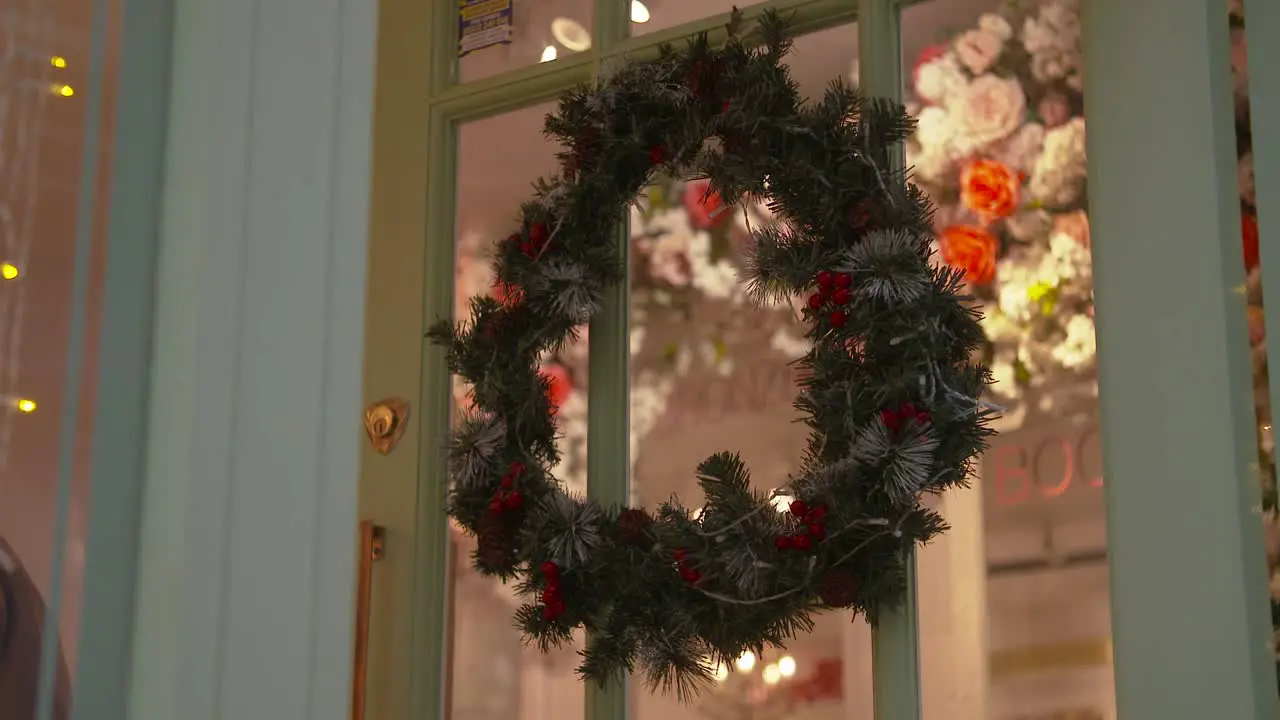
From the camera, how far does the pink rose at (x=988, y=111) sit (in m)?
2.05

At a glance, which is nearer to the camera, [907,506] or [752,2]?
[907,506]

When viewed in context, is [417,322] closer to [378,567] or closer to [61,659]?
[378,567]

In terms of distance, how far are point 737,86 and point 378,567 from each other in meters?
1.10

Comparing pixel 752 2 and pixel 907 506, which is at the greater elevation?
pixel 752 2

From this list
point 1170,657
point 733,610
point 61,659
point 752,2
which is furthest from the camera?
point 752,2

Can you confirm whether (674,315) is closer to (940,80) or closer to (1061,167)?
(940,80)

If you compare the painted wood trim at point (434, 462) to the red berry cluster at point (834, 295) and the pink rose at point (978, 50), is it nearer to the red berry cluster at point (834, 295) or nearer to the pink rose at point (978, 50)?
the red berry cluster at point (834, 295)

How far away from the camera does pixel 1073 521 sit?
75.6 inches

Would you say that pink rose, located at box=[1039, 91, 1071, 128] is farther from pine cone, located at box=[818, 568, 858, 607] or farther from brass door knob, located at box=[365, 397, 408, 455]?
brass door knob, located at box=[365, 397, 408, 455]

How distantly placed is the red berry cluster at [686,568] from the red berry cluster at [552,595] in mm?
216

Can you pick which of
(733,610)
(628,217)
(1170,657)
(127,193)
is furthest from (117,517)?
(628,217)

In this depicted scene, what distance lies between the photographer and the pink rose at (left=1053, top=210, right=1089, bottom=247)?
77.3 inches

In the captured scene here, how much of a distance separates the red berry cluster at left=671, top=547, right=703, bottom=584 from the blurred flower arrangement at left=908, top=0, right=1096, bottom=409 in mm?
523

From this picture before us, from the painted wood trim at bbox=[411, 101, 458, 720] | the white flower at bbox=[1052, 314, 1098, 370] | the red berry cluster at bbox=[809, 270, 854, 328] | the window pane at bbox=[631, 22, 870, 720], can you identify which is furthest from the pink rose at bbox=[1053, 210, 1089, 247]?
the painted wood trim at bbox=[411, 101, 458, 720]
